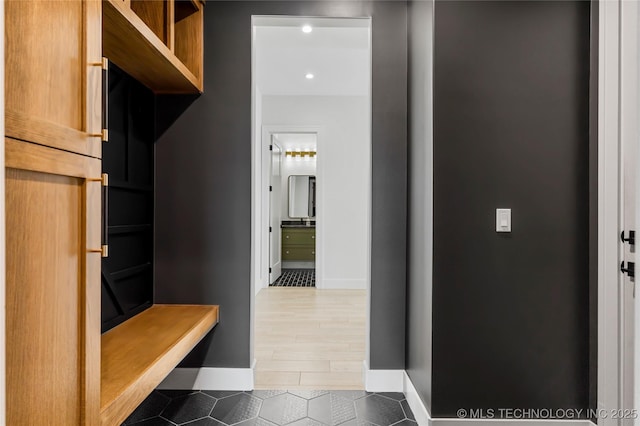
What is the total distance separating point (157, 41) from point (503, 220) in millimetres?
1729

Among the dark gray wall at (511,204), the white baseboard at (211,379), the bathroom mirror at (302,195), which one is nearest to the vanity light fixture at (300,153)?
the bathroom mirror at (302,195)

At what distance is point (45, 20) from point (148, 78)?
4.11ft

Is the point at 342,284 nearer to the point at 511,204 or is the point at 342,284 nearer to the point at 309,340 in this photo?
the point at 309,340

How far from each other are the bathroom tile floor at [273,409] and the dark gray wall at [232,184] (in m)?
0.20

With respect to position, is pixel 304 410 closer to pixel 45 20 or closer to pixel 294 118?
pixel 45 20

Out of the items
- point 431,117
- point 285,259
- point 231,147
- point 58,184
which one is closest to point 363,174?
point 285,259

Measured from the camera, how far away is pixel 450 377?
6.22 feet

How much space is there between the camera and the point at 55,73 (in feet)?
3.45

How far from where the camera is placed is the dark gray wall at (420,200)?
196 cm

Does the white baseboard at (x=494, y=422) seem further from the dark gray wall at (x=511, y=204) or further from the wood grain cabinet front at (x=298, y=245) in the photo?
the wood grain cabinet front at (x=298, y=245)

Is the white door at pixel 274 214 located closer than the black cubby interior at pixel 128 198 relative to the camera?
No

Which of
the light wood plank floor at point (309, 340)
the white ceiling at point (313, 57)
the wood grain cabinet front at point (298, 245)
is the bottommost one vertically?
the light wood plank floor at point (309, 340)

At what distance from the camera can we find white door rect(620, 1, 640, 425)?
1.74 m

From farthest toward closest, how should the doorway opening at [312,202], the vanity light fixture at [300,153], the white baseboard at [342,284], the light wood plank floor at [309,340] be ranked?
1. the vanity light fixture at [300,153]
2. the white baseboard at [342,284]
3. the doorway opening at [312,202]
4. the light wood plank floor at [309,340]
